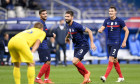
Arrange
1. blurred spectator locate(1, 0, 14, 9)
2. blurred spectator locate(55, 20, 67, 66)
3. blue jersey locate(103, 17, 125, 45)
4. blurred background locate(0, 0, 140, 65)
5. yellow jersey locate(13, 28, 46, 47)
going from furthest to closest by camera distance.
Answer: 1. blurred spectator locate(1, 0, 14, 9)
2. blurred background locate(0, 0, 140, 65)
3. blurred spectator locate(55, 20, 67, 66)
4. blue jersey locate(103, 17, 125, 45)
5. yellow jersey locate(13, 28, 46, 47)

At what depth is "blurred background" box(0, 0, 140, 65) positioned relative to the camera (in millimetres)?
22672

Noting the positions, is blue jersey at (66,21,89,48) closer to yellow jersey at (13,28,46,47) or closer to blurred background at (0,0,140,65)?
yellow jersey at (13,28,46,47)

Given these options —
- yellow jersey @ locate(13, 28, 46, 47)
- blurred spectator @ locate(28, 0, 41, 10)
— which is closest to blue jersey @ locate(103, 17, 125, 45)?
yellow jersey @ locate(13, 28, 46, 47)

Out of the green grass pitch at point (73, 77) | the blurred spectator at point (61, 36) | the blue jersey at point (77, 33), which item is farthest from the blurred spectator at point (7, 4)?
the blue jersey at point (77, 33)

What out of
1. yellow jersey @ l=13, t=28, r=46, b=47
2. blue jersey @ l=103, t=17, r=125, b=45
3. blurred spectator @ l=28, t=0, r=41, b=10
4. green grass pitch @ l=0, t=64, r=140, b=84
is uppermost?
yellow jersey @ l=13, t=28, r=46, b=47

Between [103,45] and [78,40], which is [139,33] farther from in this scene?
[78,40]

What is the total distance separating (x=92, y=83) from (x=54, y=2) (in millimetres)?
19912

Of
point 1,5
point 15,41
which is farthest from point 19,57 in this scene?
point 1,5

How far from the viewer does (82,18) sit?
27422 millimetres

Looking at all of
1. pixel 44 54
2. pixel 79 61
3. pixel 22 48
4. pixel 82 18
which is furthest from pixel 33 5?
pixel 22 48

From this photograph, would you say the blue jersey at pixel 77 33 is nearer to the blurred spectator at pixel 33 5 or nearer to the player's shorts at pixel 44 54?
the player's shorts at pixel 44 54

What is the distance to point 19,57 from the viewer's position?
8945 mm

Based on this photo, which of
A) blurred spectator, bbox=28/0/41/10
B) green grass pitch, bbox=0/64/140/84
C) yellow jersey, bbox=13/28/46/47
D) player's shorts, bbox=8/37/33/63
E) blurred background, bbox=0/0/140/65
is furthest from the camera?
blurred spectator, bbox=28/0/41/10

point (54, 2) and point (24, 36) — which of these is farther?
point (54, 2)
